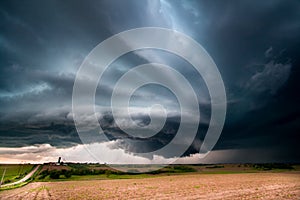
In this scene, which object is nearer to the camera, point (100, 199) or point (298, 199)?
point (298, 199)

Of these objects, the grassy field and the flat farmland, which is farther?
the grassy field

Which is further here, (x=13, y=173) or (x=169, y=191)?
(x=13, y=173)

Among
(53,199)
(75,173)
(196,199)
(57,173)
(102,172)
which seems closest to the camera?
(196,199)

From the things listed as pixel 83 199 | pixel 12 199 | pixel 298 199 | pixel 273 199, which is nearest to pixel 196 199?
pixel 273 199

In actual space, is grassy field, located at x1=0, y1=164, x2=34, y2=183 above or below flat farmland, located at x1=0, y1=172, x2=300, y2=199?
above

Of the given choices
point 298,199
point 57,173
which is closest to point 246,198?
point 298,199

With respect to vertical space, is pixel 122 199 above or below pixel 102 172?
below

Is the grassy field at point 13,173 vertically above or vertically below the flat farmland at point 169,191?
above

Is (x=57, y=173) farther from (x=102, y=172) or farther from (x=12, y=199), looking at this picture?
(x=12, y=199)

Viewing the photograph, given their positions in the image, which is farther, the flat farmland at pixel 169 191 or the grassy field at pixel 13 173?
the grassy field at pixel 13 173

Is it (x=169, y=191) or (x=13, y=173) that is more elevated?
(x=13, y=173)

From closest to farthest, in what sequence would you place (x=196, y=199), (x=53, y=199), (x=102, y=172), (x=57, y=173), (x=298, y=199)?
(x=298, y=199) < (x=196, y=199) < (x=53, y=199) < (x=57, y=173) < (x=102, y=172)

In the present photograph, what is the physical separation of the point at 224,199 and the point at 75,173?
10474 cm

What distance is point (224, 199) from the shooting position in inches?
1151
